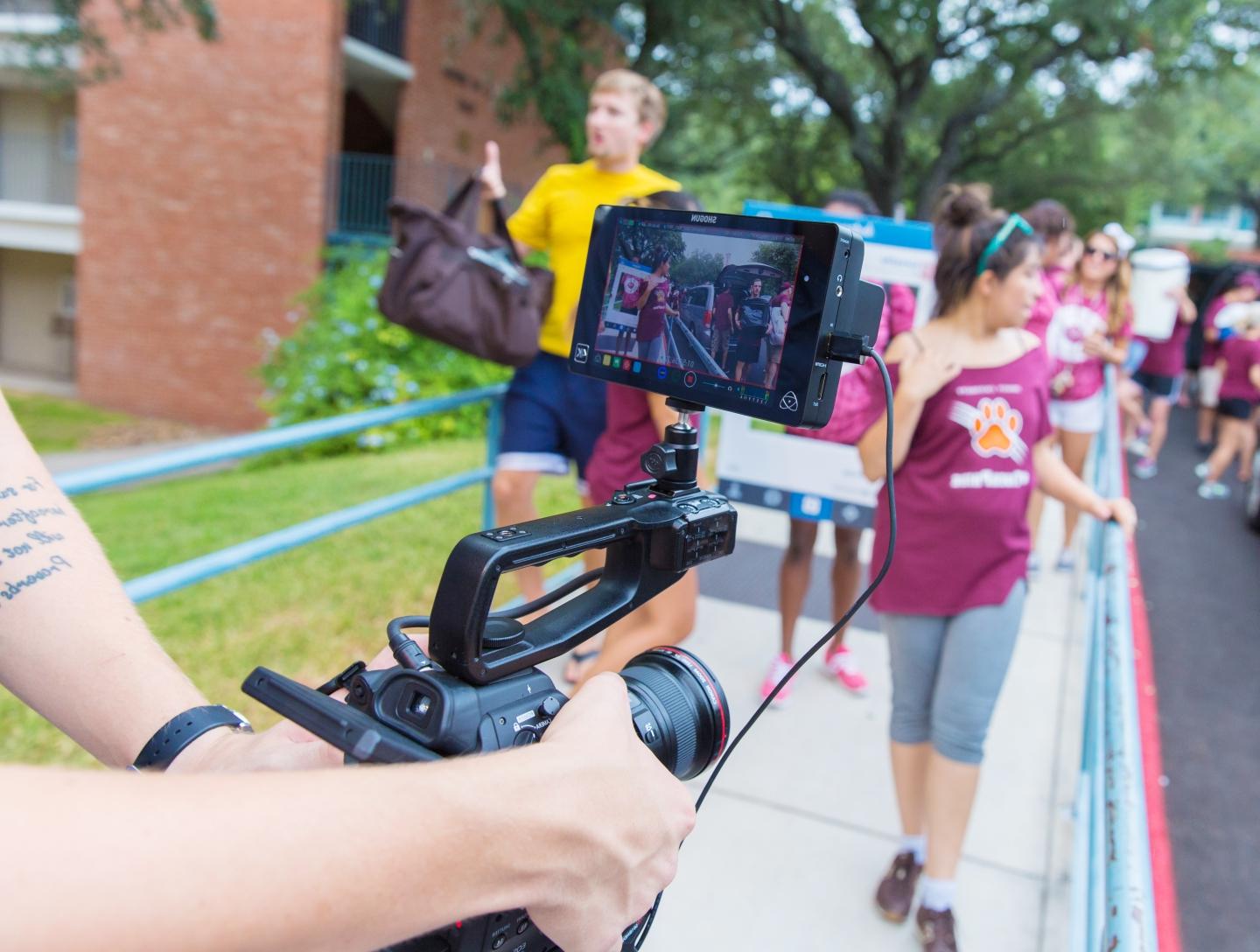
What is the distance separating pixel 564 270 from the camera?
3693mm

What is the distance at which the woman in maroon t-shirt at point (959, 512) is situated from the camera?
8.32ft

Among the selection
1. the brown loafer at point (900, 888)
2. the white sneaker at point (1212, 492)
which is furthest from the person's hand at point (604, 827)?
the white sneaker at point (1212, 492)

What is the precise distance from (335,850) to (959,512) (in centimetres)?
218

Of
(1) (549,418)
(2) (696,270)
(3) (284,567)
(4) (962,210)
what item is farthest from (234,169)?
(2) (696,270)

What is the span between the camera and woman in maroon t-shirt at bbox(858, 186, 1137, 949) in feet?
Answer: 8.32

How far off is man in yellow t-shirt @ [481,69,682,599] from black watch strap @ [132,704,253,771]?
8.64ft

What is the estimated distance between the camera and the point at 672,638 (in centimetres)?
304

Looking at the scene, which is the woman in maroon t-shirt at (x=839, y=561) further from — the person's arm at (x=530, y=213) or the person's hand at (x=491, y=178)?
the person's hand at (x=491, y=178)

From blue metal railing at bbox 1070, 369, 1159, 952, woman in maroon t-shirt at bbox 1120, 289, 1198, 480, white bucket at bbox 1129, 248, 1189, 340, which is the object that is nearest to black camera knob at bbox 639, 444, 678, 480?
blue metal railing at bbox 1070, 369, 1159, 952

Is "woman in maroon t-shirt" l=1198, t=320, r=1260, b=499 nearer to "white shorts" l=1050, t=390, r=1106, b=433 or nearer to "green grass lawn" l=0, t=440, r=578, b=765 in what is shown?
"white shorts" l=1050, t=390, r=1106, b=433

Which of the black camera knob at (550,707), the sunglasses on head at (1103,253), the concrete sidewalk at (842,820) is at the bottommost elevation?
the concrete sidewalk at (842,820)

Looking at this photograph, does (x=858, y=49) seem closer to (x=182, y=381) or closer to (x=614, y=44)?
(x=614, y=44)

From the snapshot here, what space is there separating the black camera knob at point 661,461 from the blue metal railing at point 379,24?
1437 cm

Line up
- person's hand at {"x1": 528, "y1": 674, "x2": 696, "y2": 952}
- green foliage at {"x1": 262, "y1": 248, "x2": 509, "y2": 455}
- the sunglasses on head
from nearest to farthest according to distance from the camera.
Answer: person's hand at {"x1": 528, "y1": 674, "x2": 696, "y2": 952}
the sunglasses on head
green foliage at {"x1": 262, "y1": 248, "x2": 509, "y2": 455}
